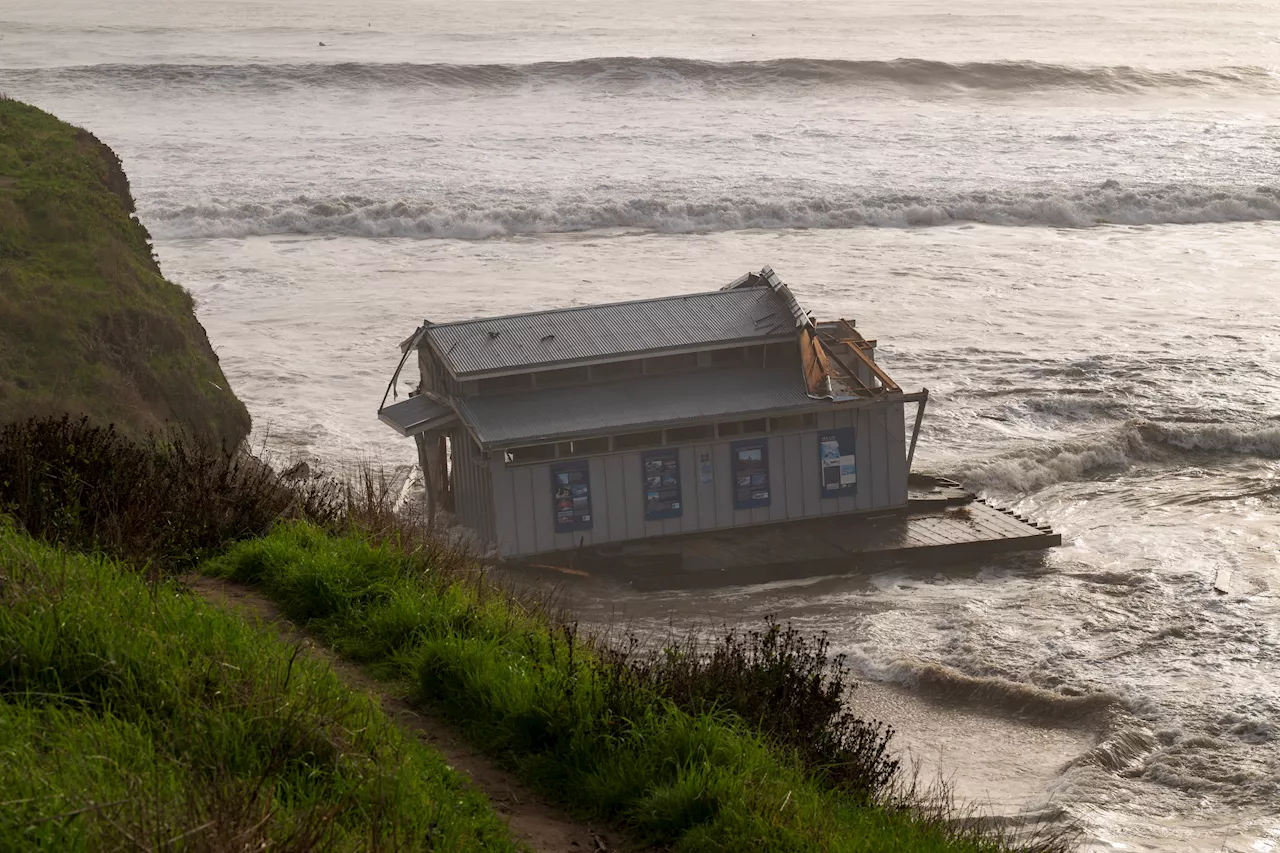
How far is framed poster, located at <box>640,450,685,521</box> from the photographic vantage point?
687 inches

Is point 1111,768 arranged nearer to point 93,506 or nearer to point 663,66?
point 93,506

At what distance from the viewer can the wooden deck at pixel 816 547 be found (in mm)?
17062

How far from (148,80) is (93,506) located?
220 ft

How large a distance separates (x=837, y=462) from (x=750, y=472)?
51.1 inches

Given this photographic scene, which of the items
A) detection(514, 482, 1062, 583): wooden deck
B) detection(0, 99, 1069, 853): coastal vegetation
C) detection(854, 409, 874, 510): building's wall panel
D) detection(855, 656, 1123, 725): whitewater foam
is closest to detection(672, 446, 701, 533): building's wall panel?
detection(514, 482, 1062, 583): wooden deck

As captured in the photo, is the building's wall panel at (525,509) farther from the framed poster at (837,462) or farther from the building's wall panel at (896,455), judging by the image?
the building's wall panel at (896,455)

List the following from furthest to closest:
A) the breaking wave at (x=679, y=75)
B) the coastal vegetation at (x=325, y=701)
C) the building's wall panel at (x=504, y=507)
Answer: the breaking wave at (x=679, y=75) < the building's wall panel at (x=504, y=507) < the coastal vegetation at (x=325, y=701)

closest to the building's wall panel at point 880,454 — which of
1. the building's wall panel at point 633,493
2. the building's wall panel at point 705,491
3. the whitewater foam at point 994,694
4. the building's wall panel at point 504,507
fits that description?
the building's wall panel at point 705,491

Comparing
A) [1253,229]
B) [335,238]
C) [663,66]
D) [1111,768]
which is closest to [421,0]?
[663,66]

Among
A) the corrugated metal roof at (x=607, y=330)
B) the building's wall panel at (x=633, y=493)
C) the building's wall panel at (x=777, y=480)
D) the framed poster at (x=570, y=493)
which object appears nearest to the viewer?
the framed poster at (x=570, y=493)

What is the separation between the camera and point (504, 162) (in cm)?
5412

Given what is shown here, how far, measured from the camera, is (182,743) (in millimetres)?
5266

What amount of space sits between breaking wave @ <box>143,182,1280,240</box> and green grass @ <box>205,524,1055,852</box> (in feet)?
117

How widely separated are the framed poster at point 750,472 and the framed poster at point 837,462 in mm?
843
